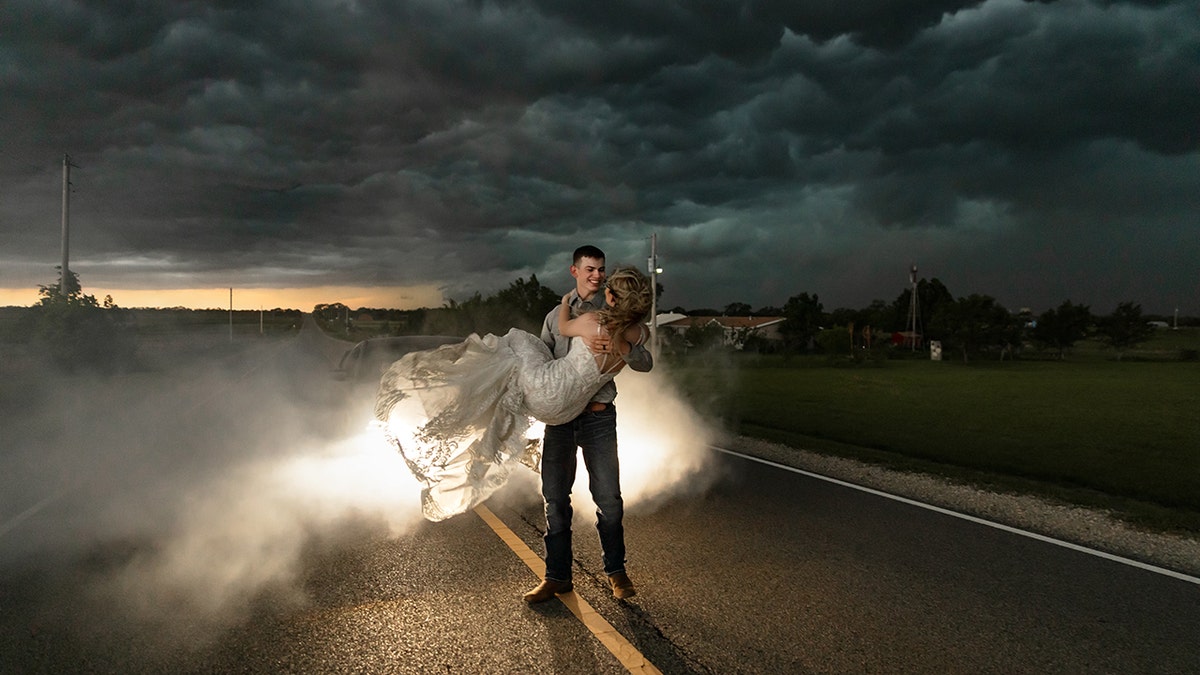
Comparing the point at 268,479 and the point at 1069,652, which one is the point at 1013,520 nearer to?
the point at 1069,652

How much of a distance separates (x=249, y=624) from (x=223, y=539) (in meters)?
1.77

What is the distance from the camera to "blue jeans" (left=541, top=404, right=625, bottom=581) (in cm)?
438

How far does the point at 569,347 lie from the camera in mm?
4348

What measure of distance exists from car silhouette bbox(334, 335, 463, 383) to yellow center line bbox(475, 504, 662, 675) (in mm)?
4009

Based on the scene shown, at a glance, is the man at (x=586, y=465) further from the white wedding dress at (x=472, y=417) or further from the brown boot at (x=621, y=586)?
the white wedding dress at (x=472, y=417)

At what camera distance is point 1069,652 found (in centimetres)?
376

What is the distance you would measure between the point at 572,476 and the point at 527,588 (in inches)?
30.9

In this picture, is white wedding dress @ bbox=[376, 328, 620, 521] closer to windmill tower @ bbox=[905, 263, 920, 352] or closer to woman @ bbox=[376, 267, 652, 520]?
woman @ bbox=[376, 267, 652, 520]

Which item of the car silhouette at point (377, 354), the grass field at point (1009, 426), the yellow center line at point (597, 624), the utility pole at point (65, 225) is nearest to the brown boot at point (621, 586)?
the yellow center line at point (597, 624)

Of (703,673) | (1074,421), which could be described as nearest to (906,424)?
(1074,421)

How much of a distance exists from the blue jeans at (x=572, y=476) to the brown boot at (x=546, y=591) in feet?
0.10

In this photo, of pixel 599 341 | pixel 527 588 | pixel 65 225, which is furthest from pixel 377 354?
pixel 65 225

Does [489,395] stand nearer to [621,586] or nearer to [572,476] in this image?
[572,476]

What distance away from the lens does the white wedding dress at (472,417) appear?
4.50 m
